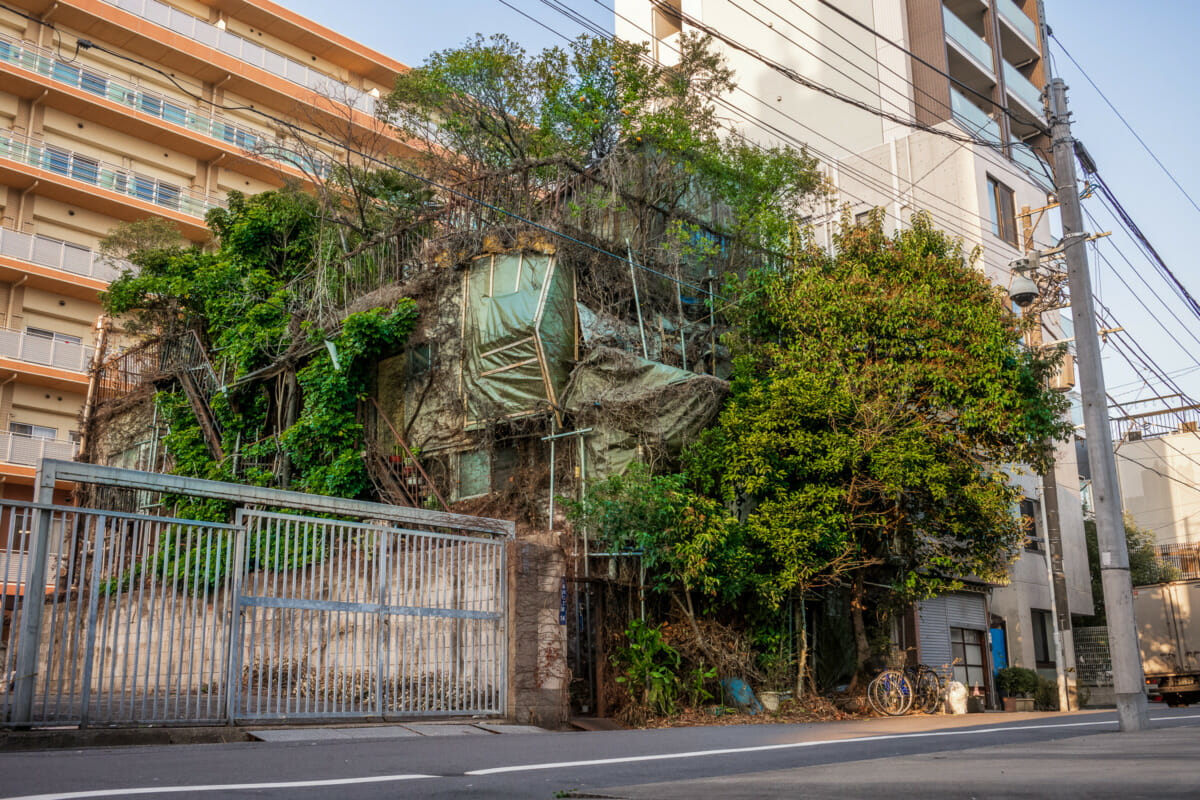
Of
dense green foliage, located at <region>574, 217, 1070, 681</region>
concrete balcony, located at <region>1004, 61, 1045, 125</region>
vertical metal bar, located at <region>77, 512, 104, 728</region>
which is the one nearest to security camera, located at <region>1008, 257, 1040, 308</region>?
dense green foliage, located at <region>574, 217, 1070, 681</region>

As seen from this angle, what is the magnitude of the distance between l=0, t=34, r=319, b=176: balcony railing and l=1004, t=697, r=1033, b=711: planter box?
24575mm

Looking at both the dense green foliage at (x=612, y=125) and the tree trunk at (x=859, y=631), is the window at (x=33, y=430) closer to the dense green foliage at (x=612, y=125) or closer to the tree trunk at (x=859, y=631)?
the dense green foliage at (x=612, y=125)

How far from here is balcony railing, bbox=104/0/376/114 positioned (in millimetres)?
35156

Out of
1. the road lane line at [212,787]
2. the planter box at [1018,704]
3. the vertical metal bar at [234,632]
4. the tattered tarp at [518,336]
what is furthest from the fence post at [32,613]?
the planter box at [1018,704]

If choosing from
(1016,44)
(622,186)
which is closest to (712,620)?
(622,186)

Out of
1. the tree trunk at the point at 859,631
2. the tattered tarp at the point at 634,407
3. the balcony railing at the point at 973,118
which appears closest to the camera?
the tattered tarp at the point at 634,407

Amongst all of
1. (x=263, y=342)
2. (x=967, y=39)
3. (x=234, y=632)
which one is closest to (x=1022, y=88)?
(x=967, y=39)

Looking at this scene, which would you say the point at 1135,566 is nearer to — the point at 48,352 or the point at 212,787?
the point at 212,787

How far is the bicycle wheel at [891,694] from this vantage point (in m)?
15.6

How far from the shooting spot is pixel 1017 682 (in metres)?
23.6

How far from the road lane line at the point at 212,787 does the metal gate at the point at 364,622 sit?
4.30 meters

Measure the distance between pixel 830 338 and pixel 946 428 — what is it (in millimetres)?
2384

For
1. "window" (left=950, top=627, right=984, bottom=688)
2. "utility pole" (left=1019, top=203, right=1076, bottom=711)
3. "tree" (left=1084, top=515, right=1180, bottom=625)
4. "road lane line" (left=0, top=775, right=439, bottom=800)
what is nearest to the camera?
"road lane line" (left=0, top=775, right=439, bottom=800)

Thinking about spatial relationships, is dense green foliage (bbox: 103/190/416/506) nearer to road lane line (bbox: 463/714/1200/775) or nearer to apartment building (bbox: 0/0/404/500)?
apartment building (bbox: 0/0/404/500)
